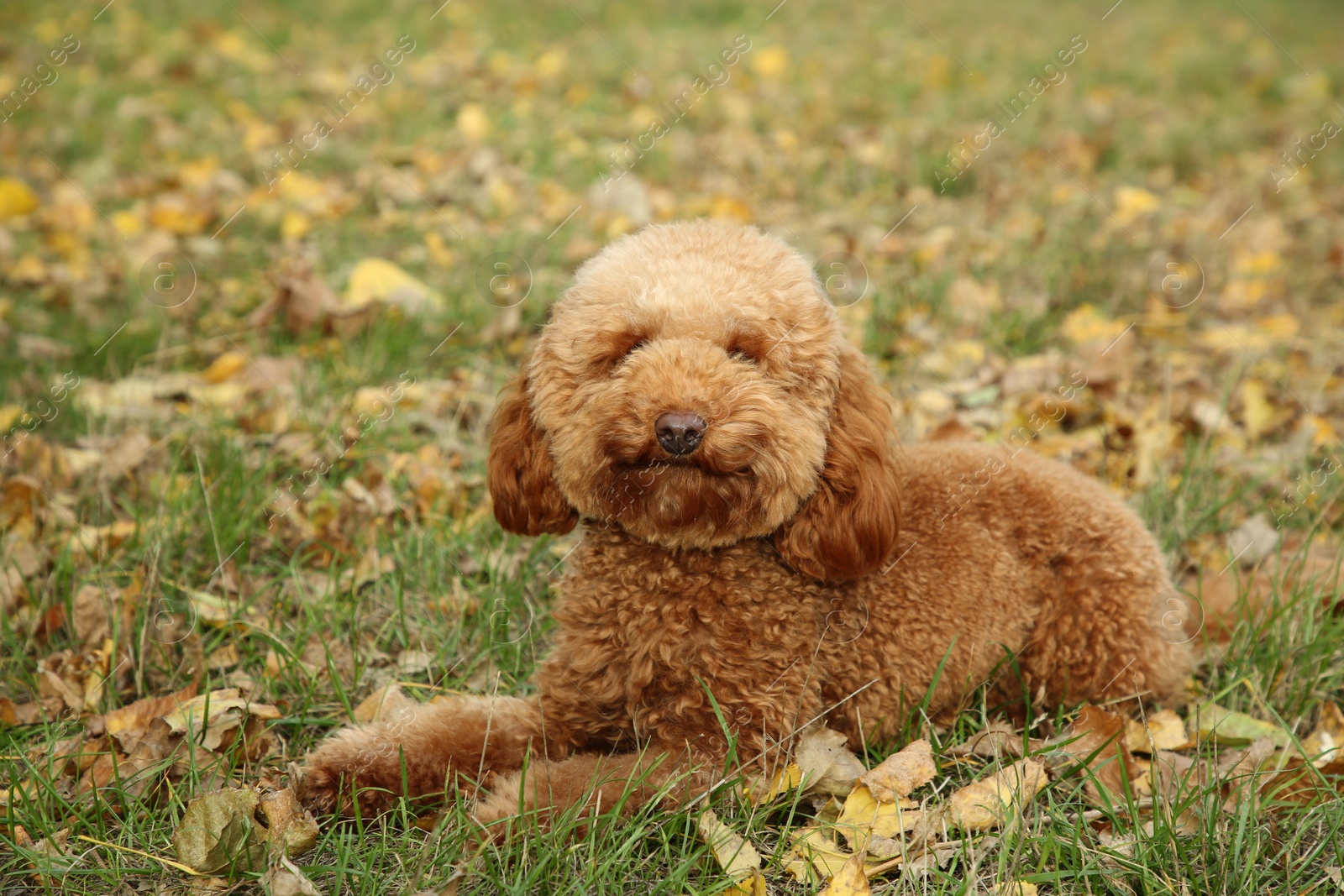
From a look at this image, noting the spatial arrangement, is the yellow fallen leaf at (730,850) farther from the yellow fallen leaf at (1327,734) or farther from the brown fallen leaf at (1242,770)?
the yellow fallen leaf at (1327,734)

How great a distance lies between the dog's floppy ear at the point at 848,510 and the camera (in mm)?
2162

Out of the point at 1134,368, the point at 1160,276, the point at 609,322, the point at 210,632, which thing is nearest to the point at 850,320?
the point at 1134,368

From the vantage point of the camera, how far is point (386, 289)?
448 centimetres

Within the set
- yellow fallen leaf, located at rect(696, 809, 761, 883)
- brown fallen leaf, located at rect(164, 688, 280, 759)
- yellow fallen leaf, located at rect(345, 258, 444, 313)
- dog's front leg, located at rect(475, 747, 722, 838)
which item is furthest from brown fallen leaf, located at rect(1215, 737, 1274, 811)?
yellow fallen leaf, located at rect(345, 258, 444, 313)

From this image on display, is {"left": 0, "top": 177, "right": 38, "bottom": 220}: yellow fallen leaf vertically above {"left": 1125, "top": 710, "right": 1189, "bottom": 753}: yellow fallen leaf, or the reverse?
{"left": 0, "top": 177, "right": 38, "bottom": 220}: yellow fallen leaf

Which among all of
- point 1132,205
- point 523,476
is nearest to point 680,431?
point 523,476

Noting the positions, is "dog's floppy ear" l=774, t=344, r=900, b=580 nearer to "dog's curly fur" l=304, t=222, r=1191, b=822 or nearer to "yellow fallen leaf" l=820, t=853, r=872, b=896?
"dog's curly fur" l=304, t=222, r=1191, b=822

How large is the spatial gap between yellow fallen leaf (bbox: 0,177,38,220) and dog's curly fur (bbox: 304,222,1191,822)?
4.63 m

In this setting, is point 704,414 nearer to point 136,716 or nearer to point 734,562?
point 734,562

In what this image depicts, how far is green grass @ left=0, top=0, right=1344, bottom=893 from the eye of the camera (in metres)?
2.16

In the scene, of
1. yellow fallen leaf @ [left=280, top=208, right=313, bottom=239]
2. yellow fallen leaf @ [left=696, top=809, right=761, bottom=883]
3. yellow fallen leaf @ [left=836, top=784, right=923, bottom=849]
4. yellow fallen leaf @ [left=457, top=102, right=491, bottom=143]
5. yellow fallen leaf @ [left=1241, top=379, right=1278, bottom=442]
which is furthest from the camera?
yellow fallen leaf @ [left=457, top=102, right=491, bottom=143]

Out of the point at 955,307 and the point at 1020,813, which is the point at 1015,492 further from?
the point at 955,307

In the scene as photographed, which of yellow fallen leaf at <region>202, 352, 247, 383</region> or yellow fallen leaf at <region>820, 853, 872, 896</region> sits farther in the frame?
yellow fallen leaf at <region>202, 352, 247, 383</region>

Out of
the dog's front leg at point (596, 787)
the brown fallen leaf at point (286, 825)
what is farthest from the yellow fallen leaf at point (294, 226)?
the dog's front leg at point (596, 787)
